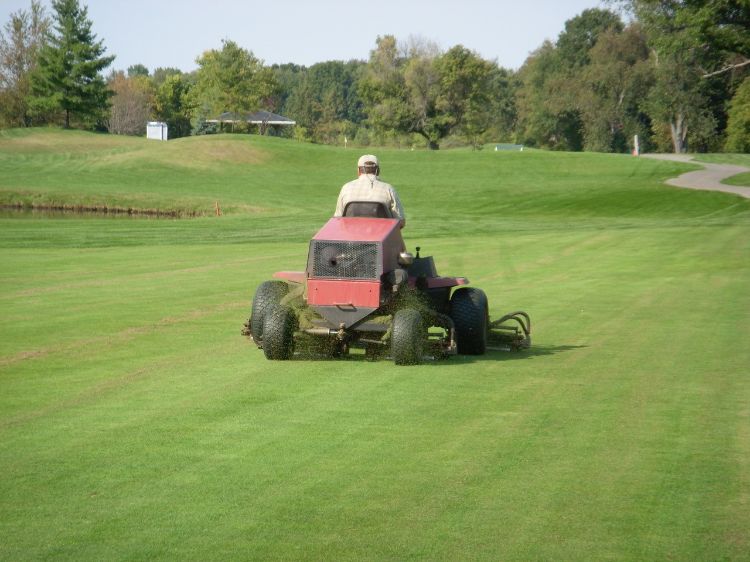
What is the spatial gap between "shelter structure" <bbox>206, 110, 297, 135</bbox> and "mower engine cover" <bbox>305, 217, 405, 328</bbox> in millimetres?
→ 97811

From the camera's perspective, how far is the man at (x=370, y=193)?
12.6 meters

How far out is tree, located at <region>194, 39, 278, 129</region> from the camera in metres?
104

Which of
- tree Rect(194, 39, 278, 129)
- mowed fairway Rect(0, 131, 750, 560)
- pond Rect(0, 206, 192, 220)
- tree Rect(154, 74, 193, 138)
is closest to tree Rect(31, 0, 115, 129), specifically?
tree Rect(194, 39, 278, 129)

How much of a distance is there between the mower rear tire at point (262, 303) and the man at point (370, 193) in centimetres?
110

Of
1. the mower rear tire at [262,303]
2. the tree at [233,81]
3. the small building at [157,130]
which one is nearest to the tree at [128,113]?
the small building at [157,130]

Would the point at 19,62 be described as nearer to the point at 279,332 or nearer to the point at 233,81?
the point at 233,81

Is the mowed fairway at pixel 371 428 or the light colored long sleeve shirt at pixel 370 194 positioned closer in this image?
the mowed fairway at pixel 371 428

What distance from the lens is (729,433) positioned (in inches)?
348

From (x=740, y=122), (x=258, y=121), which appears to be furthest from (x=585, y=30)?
(x=740, y=122)

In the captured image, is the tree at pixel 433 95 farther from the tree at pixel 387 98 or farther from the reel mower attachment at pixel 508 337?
the reel mower attachment at pixel 508 337

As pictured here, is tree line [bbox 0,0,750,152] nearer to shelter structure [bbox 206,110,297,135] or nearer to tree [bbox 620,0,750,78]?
shelter structure [bbox 206,110,297,135]

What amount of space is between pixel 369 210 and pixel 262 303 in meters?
1.57

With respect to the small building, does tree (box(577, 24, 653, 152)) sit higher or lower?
higher

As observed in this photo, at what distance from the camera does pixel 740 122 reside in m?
88.6
